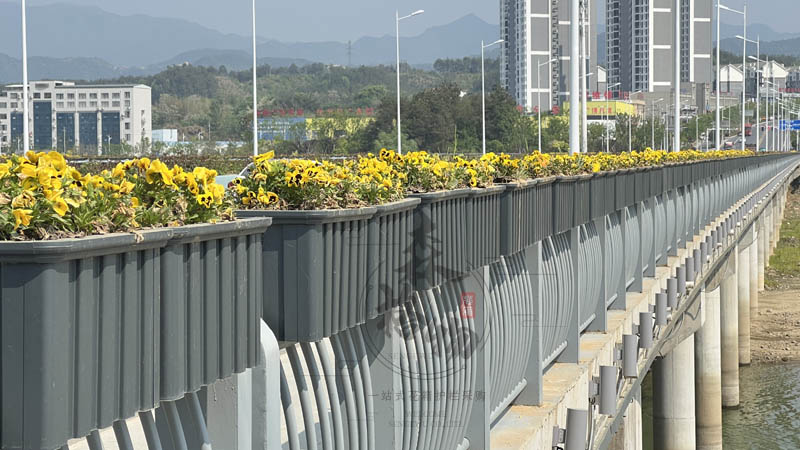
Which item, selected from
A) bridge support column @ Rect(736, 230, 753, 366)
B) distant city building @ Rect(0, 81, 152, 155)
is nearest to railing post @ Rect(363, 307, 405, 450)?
bridge support column @ Rect(736, 230, 753, 366)

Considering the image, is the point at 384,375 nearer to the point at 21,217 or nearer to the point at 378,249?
the point at 378,249

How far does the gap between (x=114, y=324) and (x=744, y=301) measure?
38586mm

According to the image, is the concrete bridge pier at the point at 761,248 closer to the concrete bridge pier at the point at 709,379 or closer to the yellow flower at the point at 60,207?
the concrete bridge pier at the point at 709,379

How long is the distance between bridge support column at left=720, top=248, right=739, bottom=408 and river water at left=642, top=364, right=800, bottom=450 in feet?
1.44

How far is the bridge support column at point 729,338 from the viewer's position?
3306 centimetres

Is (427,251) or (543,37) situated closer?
(427,251)

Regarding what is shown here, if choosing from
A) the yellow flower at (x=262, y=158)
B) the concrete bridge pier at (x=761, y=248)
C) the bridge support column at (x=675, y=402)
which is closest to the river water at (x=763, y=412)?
the bridge support column at (x=675, y=402)

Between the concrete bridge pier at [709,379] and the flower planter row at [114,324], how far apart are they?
2361cm

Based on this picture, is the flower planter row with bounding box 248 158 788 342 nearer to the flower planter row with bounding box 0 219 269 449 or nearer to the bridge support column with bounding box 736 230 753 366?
the flower planter row with bounding box 0 219 269 449

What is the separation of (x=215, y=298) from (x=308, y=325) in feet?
2.64

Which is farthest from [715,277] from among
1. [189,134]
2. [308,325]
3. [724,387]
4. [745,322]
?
[189,134]

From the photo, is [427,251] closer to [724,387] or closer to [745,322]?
[724,387]

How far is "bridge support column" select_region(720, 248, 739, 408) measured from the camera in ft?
108

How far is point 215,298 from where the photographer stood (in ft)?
13.1
